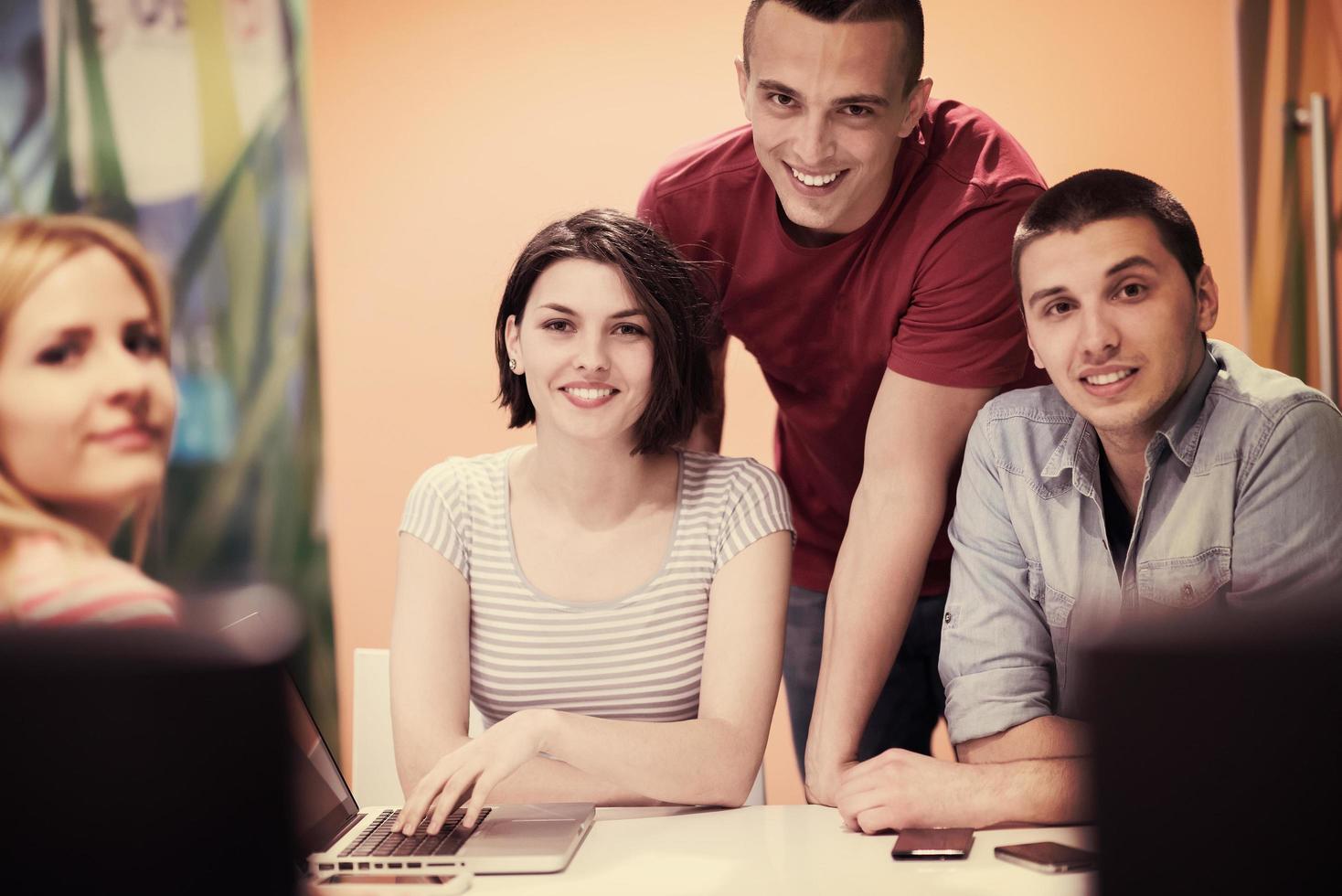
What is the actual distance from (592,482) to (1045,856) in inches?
34.0

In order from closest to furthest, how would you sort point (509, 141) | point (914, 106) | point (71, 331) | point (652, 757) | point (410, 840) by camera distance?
point (410, 840)
point (652, 757)
point (914, 106)
point (71, 331)
point (509, 141)

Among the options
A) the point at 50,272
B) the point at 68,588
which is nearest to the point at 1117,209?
the point at 68,588

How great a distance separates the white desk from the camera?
118 cm

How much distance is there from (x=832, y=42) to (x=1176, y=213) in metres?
0.53

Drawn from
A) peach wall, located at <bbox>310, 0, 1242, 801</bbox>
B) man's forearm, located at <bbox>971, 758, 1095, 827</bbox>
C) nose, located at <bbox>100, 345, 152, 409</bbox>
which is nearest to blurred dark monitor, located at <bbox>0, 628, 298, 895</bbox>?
man's forearm, located at <bbox>971, 758, 1095, 827</bbox>

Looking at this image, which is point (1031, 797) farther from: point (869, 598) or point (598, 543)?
point (598, 543)

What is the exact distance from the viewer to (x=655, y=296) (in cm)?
179

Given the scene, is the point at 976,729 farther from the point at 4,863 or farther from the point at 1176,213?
the point at 4,863

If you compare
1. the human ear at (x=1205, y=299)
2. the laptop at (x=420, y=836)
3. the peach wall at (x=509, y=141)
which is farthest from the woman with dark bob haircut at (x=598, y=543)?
the peach wall at (x=509, y=141)

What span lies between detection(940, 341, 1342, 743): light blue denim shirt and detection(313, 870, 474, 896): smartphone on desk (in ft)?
2.40

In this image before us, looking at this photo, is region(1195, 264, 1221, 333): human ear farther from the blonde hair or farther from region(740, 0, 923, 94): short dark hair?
the blonde hair

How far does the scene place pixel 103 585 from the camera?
1641mm

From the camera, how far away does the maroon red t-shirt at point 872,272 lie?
6.00 ft

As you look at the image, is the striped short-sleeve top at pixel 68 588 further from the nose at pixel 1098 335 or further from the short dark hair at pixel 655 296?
the nose at pixel 1098 335
